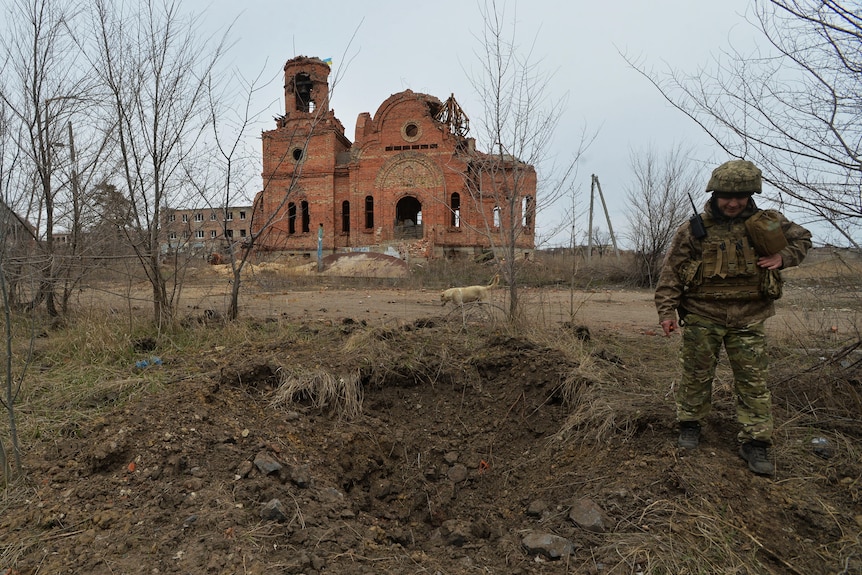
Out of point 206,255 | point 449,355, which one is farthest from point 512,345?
point 206,255

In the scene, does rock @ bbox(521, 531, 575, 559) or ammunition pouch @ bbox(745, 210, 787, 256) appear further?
ammunition pouch @ bbox(745, 210, 787, 256)

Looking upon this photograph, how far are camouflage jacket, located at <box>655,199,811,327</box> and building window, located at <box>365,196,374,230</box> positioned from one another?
879 inches

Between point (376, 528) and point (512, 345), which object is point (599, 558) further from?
point (512, 345)

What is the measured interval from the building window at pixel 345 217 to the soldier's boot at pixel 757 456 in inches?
920

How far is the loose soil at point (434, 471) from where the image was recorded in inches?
74.2

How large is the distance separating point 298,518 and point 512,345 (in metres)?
2.57

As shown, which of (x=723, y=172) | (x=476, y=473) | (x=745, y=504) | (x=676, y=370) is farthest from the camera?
(x=676, y=370)

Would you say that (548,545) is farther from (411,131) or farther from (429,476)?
(411,131)

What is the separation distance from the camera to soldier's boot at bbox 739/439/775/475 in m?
2.29

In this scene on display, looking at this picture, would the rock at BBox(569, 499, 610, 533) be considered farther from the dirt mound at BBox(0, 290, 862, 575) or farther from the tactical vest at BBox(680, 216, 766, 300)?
the tactical vest at BBox(680, 216, 766, 300)

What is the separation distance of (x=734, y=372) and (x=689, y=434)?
438 millimetres

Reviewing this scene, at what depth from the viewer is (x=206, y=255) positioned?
5.50 meters

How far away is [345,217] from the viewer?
81.7ft

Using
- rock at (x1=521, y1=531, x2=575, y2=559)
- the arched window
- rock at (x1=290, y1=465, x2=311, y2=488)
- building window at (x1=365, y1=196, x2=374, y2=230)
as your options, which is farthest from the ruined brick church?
rock at (x1=521, y1=531, x2=575, y2=559)
